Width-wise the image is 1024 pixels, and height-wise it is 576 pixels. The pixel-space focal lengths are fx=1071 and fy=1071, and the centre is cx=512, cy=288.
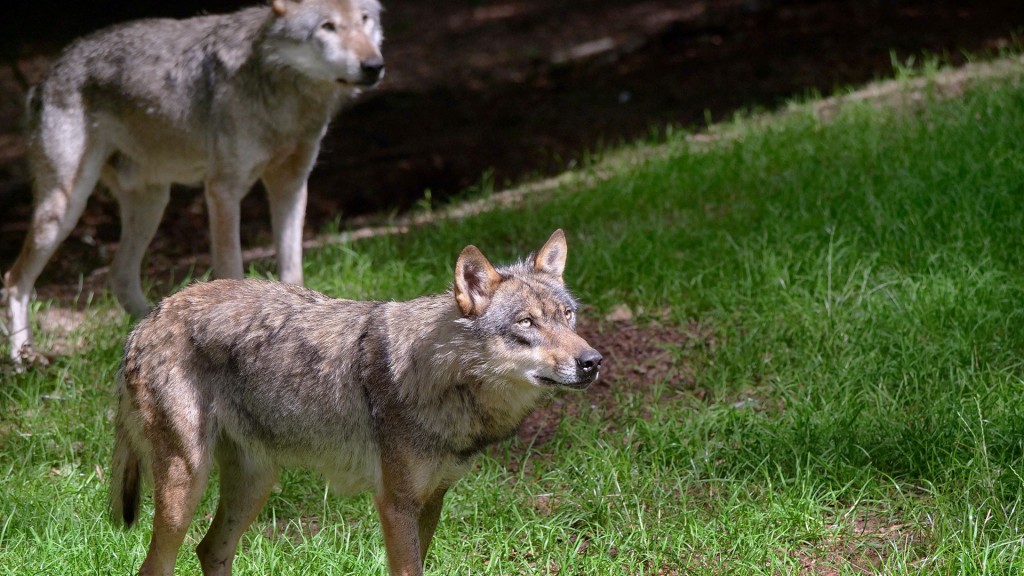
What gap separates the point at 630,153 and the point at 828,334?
3800 mm

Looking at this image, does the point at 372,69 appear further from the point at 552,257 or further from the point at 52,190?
the point at 552,257

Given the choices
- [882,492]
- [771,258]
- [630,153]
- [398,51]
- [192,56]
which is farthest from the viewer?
[398,51]

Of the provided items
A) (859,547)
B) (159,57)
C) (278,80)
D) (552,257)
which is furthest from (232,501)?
(159,57)

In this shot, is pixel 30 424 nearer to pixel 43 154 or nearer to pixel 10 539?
pixel 10 539

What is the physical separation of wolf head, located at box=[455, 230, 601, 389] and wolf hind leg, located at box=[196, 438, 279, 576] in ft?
3.61

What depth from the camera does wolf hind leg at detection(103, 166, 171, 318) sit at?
7164mm

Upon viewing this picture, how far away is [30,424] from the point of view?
18.1 ft

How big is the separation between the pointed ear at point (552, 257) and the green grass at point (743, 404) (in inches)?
46.9

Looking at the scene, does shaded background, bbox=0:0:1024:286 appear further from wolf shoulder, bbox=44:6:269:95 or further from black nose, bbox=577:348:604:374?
black nose, bbox=577:348:604:374

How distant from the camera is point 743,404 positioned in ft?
18.1

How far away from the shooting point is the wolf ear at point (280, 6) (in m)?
6.57

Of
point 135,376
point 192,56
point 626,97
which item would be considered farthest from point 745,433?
point 626,97

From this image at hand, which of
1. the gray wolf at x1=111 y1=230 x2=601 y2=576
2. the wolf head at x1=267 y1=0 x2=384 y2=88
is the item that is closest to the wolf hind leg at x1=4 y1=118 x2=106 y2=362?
the wolf head at x1=267 y1=0 x2=384 y2=88

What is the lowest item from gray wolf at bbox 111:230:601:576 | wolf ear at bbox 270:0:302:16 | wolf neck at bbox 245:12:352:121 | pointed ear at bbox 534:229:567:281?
gray wolf at bbox 111:230:601:576
